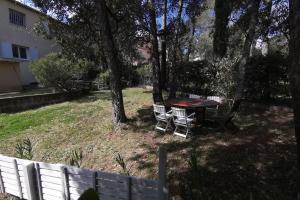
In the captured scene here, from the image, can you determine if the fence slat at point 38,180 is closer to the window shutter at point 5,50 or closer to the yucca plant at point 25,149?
the yucca plant at point 25,149

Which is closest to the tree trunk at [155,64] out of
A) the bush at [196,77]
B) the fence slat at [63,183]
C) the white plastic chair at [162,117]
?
the white plastic chair at [162,117]

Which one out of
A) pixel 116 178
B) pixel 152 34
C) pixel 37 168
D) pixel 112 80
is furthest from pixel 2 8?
pixel 116 178

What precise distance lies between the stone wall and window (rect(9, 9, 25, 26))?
33.2ft

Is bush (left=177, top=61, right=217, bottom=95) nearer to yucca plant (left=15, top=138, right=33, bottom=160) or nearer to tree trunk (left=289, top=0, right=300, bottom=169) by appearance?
yucca plant (left=15, top=138, right=33, bottom=160)

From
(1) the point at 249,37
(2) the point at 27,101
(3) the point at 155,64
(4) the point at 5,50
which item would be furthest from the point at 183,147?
(4) the point at 5,50

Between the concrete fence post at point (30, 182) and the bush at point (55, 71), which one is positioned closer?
the concrete fence post at point (30, 182)

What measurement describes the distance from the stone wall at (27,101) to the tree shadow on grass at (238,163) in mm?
7197

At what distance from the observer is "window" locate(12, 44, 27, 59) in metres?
21.6

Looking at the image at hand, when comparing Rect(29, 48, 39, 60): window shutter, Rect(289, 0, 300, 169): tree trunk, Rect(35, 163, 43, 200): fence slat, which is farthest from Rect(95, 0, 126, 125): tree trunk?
Rect(29, 48, 39, 60): window shutter

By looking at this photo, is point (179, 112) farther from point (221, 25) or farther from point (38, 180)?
point (221, 25)

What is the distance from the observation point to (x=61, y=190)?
498 cm

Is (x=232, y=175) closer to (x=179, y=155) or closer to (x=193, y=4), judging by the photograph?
(x=179, y=155)

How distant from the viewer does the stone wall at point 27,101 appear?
11695mm

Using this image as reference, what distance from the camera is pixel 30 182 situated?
5.18 m
